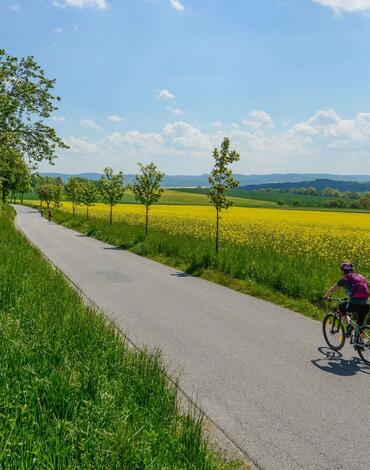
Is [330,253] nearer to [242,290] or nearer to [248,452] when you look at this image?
[242,290]

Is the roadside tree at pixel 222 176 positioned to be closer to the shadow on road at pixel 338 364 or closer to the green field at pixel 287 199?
the shadow on road at pixel 338 364

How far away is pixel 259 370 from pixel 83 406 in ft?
12.3

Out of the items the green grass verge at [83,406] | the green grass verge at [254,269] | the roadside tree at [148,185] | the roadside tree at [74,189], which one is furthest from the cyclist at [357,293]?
the roadside tree at [74,189]

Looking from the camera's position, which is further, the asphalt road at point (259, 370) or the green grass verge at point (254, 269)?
the green grass verge at point (254, 269)

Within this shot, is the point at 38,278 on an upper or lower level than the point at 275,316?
upper

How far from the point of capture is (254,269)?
1468 centimetres

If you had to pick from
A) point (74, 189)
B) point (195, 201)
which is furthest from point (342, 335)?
point (195, 201)

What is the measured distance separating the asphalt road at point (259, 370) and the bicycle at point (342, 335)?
20 cm

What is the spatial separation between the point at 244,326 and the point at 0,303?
5.07 metres

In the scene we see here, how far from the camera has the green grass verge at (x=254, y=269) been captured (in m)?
11.9

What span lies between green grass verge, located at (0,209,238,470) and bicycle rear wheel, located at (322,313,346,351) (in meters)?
4.31

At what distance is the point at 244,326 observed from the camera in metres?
9.41

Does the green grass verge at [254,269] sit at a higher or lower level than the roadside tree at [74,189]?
lower

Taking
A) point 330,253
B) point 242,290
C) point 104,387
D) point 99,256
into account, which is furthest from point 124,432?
point 99,256
